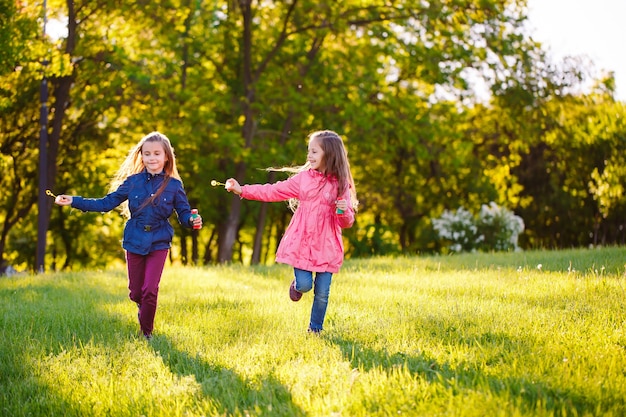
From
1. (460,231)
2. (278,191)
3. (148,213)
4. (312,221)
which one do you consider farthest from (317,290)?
(460,231)

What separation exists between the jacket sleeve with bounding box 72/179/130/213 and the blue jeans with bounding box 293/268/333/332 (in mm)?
1746

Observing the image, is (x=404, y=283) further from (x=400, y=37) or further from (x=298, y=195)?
(x=400, y=37)

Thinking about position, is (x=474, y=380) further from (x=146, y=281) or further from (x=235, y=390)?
(x=146, y=281)

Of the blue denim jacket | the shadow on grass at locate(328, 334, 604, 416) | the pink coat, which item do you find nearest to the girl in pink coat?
the pink coat

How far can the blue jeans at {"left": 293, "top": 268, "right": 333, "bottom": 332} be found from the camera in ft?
20.5

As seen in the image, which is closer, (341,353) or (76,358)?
(341,353)

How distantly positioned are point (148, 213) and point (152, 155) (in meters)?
0.53

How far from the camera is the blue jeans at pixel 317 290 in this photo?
20.5 feet

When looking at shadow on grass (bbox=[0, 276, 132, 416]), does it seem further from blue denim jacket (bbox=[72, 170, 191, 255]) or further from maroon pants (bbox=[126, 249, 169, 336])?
blue denim jacket (bbox=[72, 170, 191, 255])

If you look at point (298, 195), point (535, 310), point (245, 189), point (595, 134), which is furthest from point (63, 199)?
point (595, 134)

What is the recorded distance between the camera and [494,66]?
19.2 metres

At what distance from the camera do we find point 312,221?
20.5 feet

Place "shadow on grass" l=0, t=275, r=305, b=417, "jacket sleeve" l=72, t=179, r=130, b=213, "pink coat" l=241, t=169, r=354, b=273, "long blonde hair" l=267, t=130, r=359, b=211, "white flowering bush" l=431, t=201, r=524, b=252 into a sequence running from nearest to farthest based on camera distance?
"shadow on grass" l=0, t=275, r=305, b=417
"pink coat" l=241, t=169, r=354, b=273
"long blonde hair" l=267, t=130, r=359, b=211
"jacket sleeve" l=72, t=179, r=130, b=213
"white flowering bush" l=431, t=201, r=524, b=252

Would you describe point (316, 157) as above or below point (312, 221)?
above
